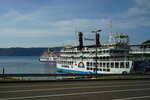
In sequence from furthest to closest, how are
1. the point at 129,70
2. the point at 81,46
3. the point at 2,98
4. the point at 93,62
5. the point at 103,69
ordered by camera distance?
the point at 81,46 < the point at 93,62 < the point at 103,69 < the point at 129,70 < the point at 2,98

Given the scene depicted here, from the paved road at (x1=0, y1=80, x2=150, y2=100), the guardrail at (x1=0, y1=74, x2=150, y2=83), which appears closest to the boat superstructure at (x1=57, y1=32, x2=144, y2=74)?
the guardrail at (x1=0, y1=74, x2=150, y2=83)

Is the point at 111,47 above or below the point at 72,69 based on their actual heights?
above

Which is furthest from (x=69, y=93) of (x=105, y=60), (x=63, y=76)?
(x=105, y=60)

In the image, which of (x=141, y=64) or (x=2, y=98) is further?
(x=141, y=64)

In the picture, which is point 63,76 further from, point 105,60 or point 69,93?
point 105,60

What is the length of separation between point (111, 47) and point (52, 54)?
10758 cm

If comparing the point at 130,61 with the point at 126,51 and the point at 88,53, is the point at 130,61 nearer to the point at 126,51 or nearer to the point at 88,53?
the point at 126,51

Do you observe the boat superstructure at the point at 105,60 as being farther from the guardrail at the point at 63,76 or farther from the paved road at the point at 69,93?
the paved road at the point at 69,93

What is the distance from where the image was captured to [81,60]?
61.6 metres

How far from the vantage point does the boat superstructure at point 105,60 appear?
1933 inches

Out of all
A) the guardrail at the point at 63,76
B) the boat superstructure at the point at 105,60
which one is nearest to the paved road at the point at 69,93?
the guardrail at the point at 63,76

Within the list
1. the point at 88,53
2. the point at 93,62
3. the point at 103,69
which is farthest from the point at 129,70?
the point at 88,53

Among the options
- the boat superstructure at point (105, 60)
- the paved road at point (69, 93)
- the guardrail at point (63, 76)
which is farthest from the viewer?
the boat superstructure at point (105, 60)

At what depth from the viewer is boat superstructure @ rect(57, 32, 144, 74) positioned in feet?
161
